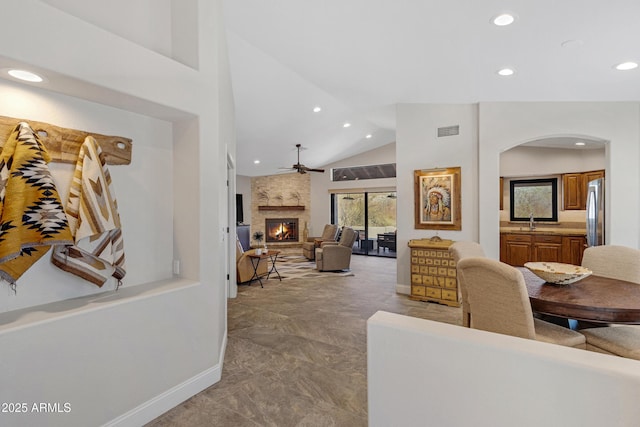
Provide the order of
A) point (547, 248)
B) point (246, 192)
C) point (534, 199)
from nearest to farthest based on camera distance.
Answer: point (547, 248)
point (534, 199)
point (246, 192)

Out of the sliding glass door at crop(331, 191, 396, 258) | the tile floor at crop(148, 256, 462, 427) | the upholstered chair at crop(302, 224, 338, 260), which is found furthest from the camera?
the sliding glass door at crop(331, 191, 396, 258)

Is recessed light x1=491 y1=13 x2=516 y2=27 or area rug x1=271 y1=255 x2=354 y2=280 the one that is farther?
area rug x1=271 y1=255 x2=354 y2=280

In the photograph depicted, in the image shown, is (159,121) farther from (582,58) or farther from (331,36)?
(582,58)

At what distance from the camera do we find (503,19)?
102 inches

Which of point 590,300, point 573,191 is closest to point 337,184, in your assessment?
point 573,191

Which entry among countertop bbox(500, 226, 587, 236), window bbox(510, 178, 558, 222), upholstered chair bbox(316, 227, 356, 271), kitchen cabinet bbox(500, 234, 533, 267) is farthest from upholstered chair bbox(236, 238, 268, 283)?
window bbox(510, 178, 558, 222)

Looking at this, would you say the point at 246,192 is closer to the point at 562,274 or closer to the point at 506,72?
the point at 506,72

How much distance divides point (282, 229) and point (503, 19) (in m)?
8.74

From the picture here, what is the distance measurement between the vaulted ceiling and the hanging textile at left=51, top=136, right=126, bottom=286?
2.02 m

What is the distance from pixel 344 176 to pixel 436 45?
273 inches

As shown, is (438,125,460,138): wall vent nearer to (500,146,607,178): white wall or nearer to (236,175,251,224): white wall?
(500,146,607,178): white wall

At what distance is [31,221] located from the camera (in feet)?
5.55

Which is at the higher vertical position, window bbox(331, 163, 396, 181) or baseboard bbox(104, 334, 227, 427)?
window bbox(331, 163, 396, 181)

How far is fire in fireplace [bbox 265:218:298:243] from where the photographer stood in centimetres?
1056
